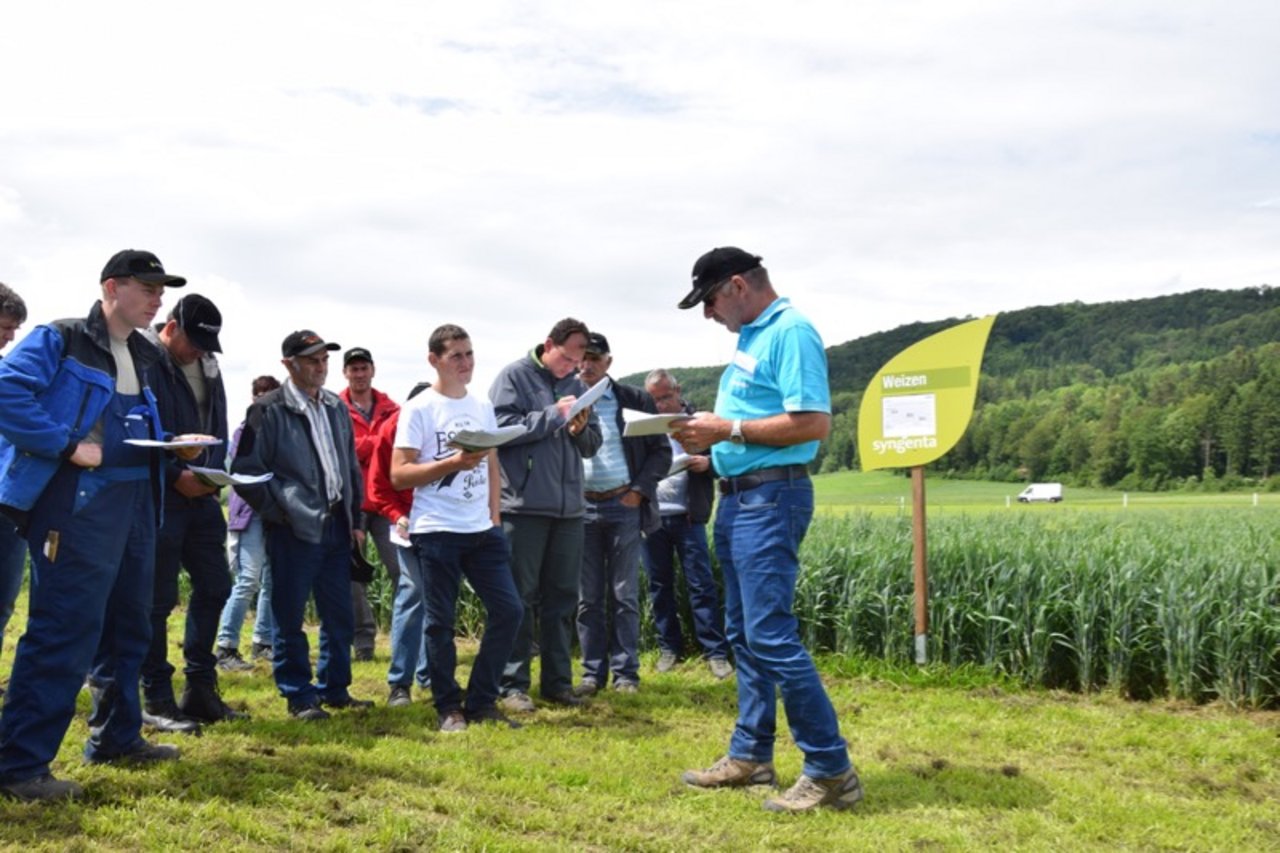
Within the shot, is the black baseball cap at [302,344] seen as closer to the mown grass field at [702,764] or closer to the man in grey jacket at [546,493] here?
the man in grey jacket at [546,493]

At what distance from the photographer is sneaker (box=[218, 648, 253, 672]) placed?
7.94 metres

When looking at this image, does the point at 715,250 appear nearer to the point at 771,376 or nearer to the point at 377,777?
the point at 771,376

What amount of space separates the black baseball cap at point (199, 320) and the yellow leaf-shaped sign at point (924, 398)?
4812 mm

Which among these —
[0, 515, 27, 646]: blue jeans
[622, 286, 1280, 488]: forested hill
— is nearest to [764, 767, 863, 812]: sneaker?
[0, 515, 27, 646]: blue jeans

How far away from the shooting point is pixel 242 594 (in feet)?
27.1

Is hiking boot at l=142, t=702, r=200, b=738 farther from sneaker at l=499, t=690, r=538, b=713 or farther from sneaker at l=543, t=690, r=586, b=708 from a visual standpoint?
sneaker at l=543, t=690, r=586, b=708

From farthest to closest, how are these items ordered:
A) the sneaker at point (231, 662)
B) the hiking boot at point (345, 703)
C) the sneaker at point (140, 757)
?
1. the sneaker at point (231, 662)
2. the hiking boot at point (345, 703)
3. the sneaker at point (140, 757)

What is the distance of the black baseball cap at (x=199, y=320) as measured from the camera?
543 cm

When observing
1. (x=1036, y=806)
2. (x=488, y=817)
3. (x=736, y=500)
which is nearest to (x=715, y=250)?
(x=736, y=500)

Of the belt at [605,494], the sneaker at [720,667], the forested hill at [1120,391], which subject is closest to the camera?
the belt at [605,494]

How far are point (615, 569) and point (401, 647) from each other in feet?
4.99

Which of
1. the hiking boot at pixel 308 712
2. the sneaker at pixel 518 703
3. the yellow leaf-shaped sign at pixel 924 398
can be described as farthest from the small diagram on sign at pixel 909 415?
the hiking boot at pixel 308 712

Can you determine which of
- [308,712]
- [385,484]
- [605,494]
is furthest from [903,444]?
[308,712]

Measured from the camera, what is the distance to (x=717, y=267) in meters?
4.68
